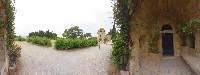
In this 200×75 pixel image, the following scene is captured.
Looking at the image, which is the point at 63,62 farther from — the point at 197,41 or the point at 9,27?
the point at 197,41

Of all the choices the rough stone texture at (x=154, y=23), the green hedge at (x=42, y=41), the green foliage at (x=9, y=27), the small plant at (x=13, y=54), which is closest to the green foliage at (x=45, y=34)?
the green hedge at (x=42, y=41)

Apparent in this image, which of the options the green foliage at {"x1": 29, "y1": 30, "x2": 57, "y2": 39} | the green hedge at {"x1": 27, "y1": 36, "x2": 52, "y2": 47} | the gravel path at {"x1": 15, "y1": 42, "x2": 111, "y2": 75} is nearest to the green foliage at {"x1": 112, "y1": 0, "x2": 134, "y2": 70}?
the gravel path at {"x1": 15, "y1": 42, "x2": 111, "y2": 75}

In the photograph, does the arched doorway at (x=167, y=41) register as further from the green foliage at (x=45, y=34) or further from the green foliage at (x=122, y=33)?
the green foliage at (x=45, y=34)

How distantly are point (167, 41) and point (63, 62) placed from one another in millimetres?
6307

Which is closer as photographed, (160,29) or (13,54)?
(13,54)

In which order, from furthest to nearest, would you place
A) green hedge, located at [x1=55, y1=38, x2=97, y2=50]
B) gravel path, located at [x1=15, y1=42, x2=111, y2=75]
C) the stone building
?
green hedge, located at [x1=55, y1=38, x2=97, y2=50], the stone building, gravel path, located at [x1=15, y1=42, x2=111, y2=75]

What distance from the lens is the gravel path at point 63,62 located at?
22231 millimetres

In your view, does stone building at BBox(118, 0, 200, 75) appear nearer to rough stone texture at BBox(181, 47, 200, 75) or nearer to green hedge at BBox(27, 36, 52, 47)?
rough stone texture at BBox(181, 47, 200, 75)

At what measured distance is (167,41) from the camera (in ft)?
85.8

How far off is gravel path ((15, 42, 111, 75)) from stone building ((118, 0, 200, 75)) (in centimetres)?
221

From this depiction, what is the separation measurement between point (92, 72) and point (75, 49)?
9.45 m

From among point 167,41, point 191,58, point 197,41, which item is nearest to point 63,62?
point 167,41

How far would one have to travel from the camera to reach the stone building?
77.8ft

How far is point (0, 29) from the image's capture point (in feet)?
74.7
